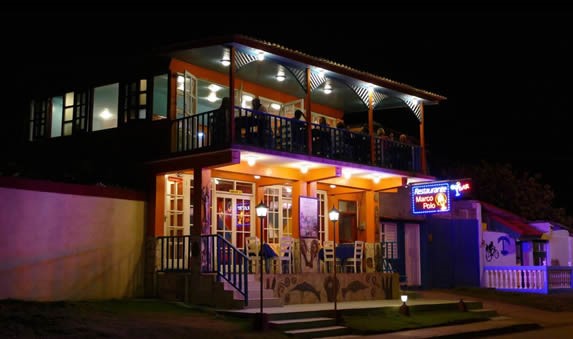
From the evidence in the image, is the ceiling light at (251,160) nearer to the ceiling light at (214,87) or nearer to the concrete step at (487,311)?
the ceiling light at (214,87)

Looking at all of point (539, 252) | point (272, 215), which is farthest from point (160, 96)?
point (539, 252)

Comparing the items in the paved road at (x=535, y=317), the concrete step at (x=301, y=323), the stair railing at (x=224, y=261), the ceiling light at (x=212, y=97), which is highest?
the ceiling light at (x=212, y=97)

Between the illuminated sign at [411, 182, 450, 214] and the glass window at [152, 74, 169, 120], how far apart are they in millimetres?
9235

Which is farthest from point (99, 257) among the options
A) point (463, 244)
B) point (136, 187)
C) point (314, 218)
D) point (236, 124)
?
point (463, 244)

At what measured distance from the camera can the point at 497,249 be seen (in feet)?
93.1

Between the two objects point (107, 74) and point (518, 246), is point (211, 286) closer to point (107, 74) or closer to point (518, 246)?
point (107, 74)

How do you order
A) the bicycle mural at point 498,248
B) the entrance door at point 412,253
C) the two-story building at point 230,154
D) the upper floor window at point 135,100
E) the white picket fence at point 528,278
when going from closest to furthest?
the two-story building at point 230,154 < the upper floor window at point 135,100 < the white picket fence at point 528,278 < the entrance door at point 412,253 < the bicycle mural at point 498,248

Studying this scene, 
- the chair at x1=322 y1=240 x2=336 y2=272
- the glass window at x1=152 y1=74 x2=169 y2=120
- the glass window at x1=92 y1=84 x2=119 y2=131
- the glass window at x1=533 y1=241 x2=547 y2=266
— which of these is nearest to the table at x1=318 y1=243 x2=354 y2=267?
the chair at x1=322 y1=240 x2=336 y2=272

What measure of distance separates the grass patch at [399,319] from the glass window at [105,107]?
8728 mm

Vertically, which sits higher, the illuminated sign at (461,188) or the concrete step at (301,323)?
the illuminated sign at (461,188)

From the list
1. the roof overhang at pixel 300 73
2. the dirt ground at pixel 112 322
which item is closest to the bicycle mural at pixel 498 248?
the roof overhang at pixel 300 73

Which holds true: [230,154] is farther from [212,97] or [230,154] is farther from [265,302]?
[212,97]

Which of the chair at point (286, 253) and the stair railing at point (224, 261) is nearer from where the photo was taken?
the stair railing at point (224, 261)

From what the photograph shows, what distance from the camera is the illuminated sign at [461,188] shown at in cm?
2648
